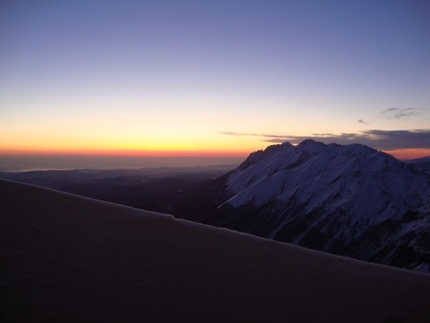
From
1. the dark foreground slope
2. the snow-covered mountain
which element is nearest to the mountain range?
the snow-covered mountain

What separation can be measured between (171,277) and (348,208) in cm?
13000

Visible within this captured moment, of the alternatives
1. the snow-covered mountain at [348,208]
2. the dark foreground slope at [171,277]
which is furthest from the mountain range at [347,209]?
the dark foreground slope at [171,277]

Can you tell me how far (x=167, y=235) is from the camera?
28.0 ft

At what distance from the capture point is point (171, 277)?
6.54 metres

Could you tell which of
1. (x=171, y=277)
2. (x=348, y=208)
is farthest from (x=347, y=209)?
(x=171, y=277)

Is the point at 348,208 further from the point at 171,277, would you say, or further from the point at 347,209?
the point at 171,277

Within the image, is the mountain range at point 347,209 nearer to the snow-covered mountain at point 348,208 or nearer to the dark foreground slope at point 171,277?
the snow-covered mountain at point 348,208

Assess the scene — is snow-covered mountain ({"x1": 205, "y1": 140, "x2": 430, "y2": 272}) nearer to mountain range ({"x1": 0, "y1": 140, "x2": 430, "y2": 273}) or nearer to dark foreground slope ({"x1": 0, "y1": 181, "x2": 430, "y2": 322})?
mountain range ({"x1": 0, "y1": 140, "x2": 430, "y2": 273})

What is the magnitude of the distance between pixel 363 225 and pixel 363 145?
81.0m

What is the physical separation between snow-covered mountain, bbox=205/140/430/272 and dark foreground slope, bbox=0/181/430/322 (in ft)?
280

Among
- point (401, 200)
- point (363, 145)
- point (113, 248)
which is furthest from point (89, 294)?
point (363, 145)

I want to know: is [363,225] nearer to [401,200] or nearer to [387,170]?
[401,200]

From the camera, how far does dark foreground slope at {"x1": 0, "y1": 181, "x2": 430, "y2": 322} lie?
216 inches

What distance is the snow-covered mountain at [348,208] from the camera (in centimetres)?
9844
